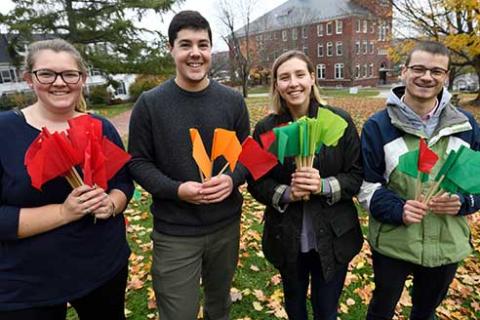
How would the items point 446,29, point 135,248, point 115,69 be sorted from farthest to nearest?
point 115,69 → point 446,29 → point 135,248

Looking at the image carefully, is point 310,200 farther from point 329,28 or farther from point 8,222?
point 329,28

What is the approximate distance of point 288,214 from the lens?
212 centimetres

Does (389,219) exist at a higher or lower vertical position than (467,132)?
lower

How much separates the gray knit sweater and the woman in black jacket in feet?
0.97

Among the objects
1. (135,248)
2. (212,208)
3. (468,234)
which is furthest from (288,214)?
(135,248)

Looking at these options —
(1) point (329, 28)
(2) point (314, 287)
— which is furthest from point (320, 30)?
(2) point (314, 287)

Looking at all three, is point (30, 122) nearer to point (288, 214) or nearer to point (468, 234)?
point (288, 214)

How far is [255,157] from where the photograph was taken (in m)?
1.84

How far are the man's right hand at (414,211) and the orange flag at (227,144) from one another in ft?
3.24

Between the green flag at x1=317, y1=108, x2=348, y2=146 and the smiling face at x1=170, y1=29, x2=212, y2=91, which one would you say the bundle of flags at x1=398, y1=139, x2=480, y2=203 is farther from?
the smiling face at x1=170, y1=29, x2=212, y2=91

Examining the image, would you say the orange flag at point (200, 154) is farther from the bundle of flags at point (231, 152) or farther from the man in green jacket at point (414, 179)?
the man in green jacket at point (414, 179)

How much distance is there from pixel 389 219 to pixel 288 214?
0.59m

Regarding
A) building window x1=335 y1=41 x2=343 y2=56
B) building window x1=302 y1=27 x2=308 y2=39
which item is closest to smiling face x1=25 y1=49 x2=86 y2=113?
building window x1=335 y1=41 x2=343 y2=56

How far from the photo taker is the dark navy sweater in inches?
61.9
